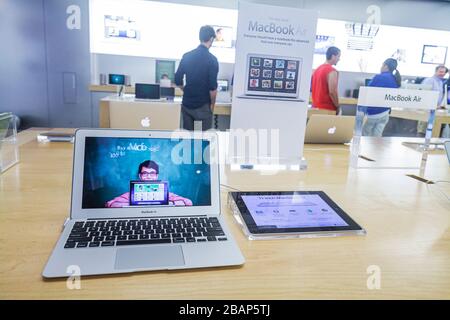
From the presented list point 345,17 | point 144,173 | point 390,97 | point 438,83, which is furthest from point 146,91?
point 438,83

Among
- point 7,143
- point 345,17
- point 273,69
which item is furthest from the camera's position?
point 345,17

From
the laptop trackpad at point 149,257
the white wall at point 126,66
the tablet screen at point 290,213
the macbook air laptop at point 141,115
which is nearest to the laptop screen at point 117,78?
the white wall at point 126,66

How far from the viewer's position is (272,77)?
4.68ft

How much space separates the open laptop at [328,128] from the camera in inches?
79.1

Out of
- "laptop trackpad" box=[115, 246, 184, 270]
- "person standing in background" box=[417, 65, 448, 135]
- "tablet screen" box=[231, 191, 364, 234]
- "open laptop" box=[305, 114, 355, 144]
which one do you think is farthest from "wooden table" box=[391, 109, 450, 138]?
"laptop trackpad" box=[115, 246, 184, 270]

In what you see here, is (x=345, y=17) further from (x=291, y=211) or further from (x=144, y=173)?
(x=144, y=173)

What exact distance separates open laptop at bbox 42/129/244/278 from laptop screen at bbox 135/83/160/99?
10.0 feet

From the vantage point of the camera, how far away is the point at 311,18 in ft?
4.71

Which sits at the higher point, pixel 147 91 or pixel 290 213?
pixel 147 91

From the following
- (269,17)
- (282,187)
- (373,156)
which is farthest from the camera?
(373,156)

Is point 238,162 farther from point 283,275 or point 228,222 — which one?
point 283,275

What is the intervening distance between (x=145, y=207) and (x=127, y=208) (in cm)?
4
